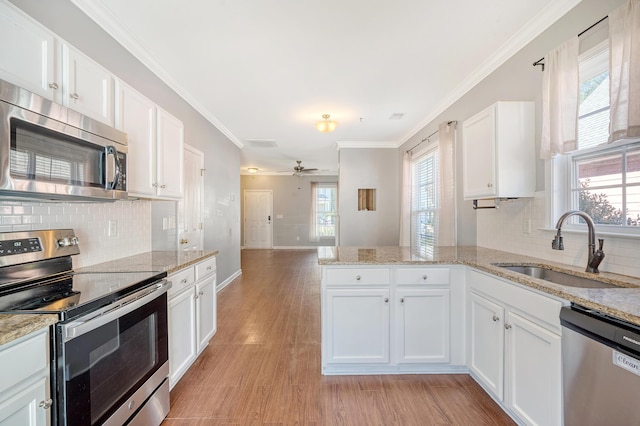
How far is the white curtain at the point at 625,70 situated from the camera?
130cm

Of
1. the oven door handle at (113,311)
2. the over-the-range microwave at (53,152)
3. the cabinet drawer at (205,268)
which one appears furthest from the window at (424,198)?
the over-the-range microwave at (53,152)

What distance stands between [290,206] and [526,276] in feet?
26.1

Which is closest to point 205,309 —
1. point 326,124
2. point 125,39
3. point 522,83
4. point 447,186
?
point 125,39

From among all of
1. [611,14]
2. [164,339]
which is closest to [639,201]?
[611,14]

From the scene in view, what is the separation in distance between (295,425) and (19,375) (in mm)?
1328

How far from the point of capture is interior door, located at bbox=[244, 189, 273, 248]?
29.9 ft

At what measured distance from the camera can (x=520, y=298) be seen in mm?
1467

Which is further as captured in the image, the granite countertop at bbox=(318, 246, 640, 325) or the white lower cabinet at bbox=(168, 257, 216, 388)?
the white lower cabinet at bbox=(168, 257, 216, 388)

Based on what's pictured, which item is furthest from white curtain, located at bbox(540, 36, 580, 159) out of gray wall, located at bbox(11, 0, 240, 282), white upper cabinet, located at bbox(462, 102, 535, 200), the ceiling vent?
the ceiling vent

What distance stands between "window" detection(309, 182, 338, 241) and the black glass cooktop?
24.7 feet

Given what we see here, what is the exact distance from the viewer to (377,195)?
215 inches

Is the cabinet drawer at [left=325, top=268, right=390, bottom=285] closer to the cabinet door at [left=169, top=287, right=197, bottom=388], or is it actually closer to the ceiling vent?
the cabinet door at [left=169, top=287, right=197, bottom=388]

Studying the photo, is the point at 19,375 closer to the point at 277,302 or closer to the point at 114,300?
the point at 114,300

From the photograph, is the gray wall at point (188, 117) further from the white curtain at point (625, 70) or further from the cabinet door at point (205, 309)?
the white curtain at point (625, 70)
